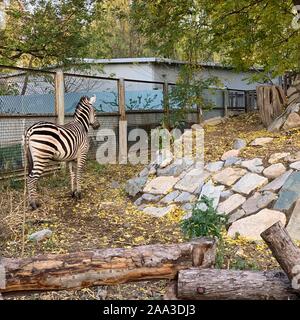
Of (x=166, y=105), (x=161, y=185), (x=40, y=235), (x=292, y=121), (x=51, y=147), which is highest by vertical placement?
(x=166, y=105)

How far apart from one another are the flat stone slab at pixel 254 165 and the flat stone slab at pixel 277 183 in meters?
0.51

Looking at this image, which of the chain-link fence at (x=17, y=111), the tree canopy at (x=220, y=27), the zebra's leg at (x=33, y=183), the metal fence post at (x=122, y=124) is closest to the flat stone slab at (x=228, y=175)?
the zebra's leg at (x=33, y=183)

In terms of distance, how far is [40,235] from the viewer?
6.10 m

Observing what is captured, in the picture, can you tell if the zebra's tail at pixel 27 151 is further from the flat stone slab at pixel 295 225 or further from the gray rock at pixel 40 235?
the flat stone slab at pixel 295 225

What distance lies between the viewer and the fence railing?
849 cm

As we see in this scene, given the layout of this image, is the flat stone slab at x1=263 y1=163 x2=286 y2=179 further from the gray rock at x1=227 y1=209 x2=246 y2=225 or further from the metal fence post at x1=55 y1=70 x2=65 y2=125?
the metal fence post at x1=55 y1=70 x2=65 y2=125

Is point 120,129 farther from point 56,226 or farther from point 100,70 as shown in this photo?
point 56,226

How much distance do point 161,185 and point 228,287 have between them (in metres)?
5.26

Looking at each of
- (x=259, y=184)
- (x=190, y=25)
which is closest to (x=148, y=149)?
(x=190, y=25)

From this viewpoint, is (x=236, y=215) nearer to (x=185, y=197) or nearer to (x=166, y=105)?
(x=185, y=197)


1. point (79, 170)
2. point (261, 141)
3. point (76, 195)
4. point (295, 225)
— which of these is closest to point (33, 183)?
point (76, 195)

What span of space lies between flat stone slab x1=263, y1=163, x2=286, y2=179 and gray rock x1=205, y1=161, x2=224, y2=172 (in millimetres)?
993

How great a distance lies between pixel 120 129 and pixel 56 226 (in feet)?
16.4
